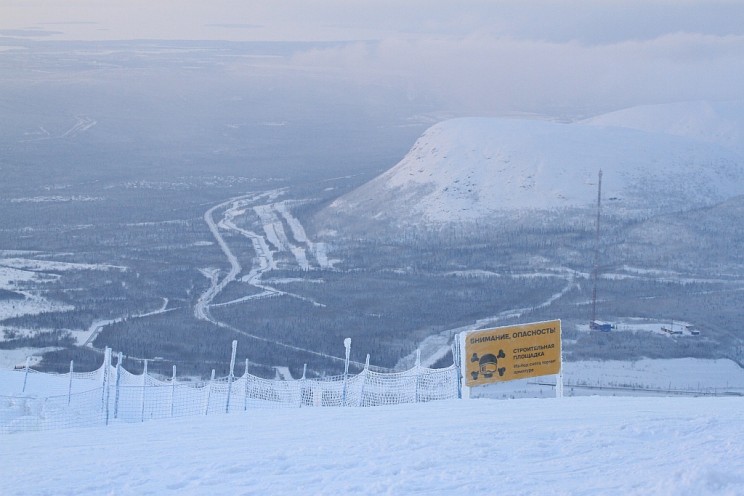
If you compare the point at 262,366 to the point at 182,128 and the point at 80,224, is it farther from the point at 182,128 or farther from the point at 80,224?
the point at 182,128

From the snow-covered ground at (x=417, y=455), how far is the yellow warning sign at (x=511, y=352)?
2.67 meters

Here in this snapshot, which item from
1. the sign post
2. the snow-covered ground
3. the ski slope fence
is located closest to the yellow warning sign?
the sign post

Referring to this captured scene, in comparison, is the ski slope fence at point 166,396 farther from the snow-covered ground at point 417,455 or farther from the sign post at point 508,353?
the snow-covered ground at point 417,455

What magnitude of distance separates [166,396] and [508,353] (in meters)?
6.95

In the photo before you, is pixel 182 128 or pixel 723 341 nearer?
pixel 723 341

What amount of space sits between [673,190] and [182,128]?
77981mm

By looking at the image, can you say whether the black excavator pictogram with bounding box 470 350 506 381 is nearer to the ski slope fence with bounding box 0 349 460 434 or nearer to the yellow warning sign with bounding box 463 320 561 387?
the yellow warning sign with bounding box 463 320 561 387

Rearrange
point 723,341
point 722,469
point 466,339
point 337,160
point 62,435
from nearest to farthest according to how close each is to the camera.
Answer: point 722,469 → point 62,435 → point 466,339 → point 723,341 → point 337,160

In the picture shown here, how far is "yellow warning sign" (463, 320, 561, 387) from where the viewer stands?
14312mm

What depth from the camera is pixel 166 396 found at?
723 inches

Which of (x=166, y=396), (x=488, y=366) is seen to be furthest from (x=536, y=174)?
(x=488, y=366)

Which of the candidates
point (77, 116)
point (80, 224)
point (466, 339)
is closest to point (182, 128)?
point (77, 116)

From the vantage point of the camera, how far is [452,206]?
2309 inches

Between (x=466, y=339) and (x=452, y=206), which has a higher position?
(x=452, y=206)
